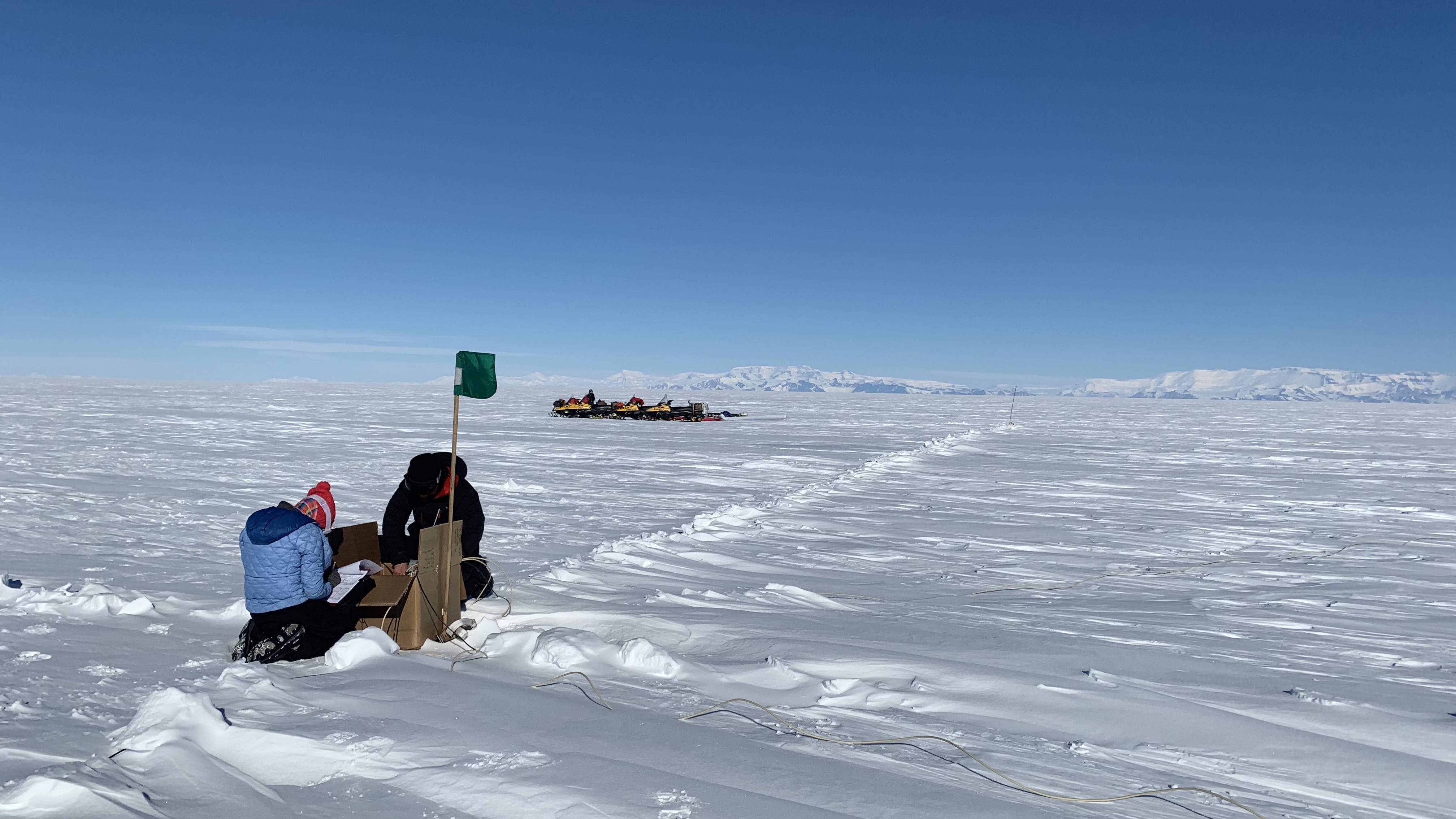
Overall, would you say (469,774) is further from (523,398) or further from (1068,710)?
(523,398)

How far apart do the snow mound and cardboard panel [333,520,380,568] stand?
35.3 inches

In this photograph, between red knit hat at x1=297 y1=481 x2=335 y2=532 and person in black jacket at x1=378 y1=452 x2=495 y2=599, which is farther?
person in black jacket at x1=378 y1=452 x2=495 y2=599

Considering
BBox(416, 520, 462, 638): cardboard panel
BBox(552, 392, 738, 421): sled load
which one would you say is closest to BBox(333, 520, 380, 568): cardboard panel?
BBox(416, 520, 462, 638): cardboard panel

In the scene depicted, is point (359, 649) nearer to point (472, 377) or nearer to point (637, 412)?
point (472, 377)

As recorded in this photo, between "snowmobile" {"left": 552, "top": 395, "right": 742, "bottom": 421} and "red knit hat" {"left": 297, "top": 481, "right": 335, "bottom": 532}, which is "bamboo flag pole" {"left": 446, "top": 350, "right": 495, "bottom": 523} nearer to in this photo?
"red knit hat" {"left": 297, "top": 481, "right": 335, "bottom": 532}

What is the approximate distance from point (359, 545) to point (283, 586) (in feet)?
4.00

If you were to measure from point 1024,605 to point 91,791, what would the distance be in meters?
5.06

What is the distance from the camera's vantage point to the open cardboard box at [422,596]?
4047mm

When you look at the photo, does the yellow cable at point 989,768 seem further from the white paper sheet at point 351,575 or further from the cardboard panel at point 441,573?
the white paper sheet at point 351,575

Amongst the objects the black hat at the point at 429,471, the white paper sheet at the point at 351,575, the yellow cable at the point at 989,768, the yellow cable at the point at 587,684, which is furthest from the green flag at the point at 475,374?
the yellow cable at the point at 989,768

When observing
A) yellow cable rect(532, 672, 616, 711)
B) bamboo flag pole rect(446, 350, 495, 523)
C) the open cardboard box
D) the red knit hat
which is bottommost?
yellow cable rect(532, 672, 616, 711)

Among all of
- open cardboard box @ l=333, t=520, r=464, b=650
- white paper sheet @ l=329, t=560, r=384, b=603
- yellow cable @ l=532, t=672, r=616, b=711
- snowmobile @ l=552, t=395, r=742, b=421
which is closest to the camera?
yellow cable @ l=532, t=672, r=616, b=711

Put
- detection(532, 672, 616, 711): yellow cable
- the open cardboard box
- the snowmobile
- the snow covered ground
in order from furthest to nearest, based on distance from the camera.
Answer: the snowmobile < the open cardboard box < detection(532, 672, 616, 711): yellow cable < the snow covered ground

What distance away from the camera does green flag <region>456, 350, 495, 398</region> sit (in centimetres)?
473
